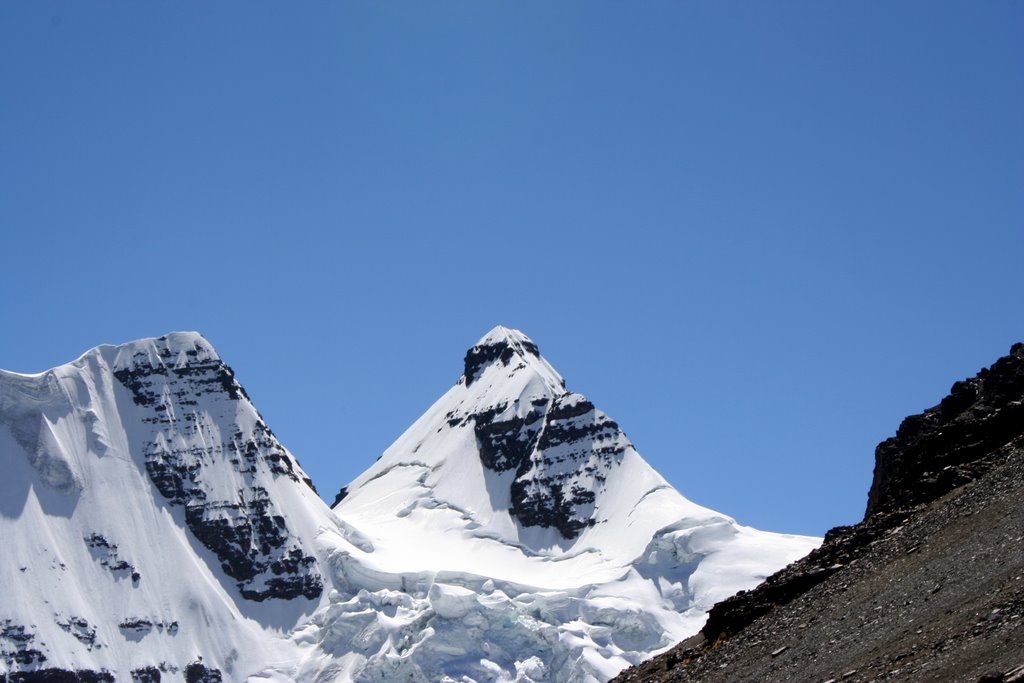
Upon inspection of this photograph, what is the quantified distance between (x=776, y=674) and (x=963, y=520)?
7.67 meters

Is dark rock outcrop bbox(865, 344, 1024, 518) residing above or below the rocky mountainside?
above

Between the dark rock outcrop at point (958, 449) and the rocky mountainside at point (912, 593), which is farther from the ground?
the dark rock outcrop at point (958, 449)

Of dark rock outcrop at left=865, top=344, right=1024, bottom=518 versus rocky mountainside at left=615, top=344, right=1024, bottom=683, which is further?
dark rock outcrop at left=865, top=344, right=1024, bottom=518

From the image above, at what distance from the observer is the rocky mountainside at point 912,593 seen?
35312mm

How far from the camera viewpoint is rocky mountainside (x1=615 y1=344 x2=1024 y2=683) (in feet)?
116

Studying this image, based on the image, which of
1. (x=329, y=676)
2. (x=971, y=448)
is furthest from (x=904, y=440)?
(x=329, y=676)

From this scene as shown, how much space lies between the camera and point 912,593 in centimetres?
4034

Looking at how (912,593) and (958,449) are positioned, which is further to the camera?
(958,449)

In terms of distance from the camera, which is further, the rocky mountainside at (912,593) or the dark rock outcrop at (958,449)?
the dark rock outcrop at (958,449)

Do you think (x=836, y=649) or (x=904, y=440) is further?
(x=904, y=440)

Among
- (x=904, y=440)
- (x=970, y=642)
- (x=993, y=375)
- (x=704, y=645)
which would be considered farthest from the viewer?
(x=904, y=440)

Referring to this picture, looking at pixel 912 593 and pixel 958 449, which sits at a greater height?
pixel 958 449

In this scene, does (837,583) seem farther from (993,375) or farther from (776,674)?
(993,375)

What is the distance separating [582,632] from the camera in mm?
194875
